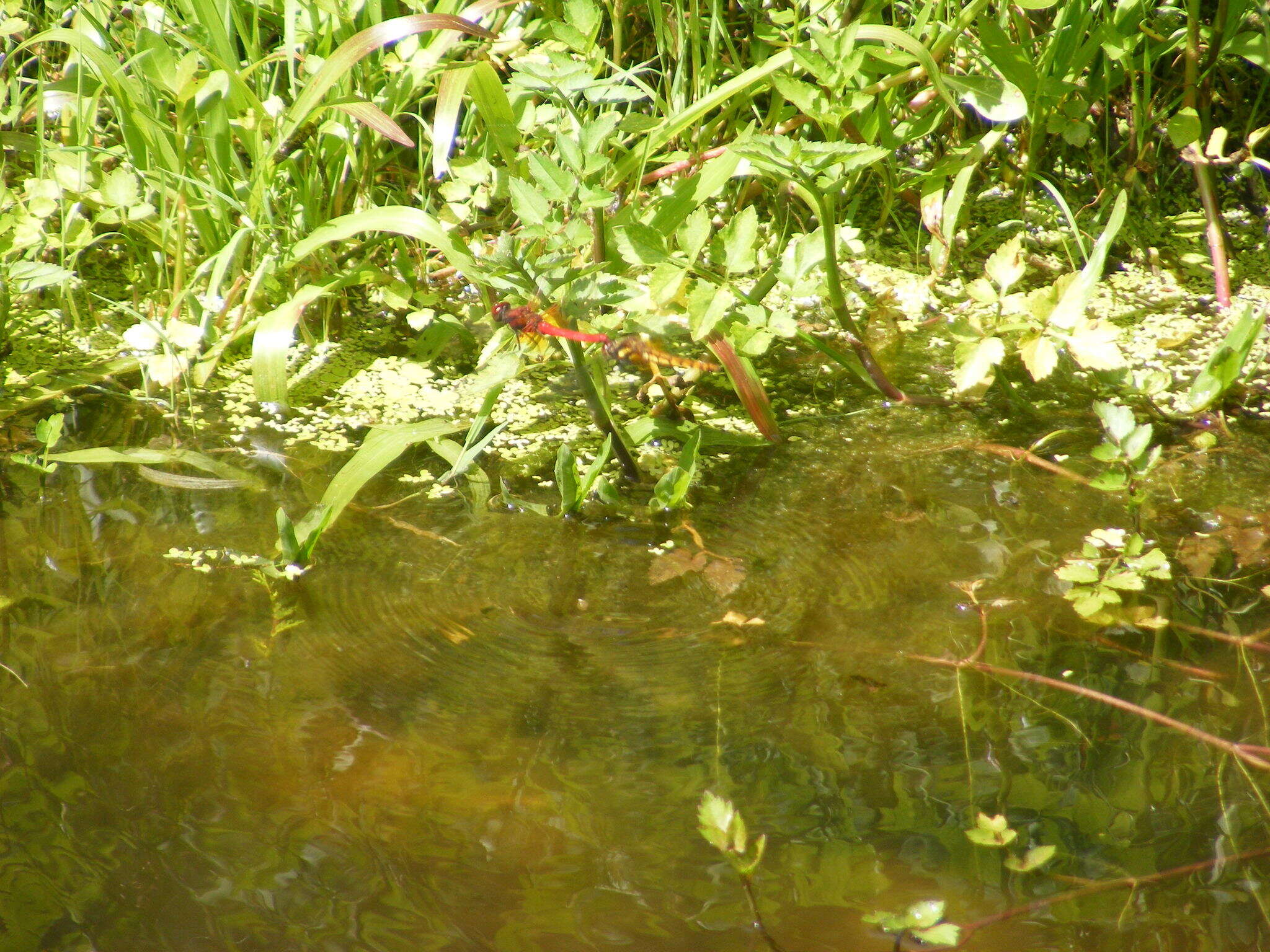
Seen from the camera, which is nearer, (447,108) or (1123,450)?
(1123,450)

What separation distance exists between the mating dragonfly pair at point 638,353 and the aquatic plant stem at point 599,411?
0.02m

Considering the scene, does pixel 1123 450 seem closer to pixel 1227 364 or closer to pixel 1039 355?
pixel 1039 355

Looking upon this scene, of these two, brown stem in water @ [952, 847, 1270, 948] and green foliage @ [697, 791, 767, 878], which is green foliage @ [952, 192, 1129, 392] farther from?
green foliage @ [697, 791, 767, 878]

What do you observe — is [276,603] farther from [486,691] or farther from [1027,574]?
[1027,574]

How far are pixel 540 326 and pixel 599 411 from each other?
0.15 meters

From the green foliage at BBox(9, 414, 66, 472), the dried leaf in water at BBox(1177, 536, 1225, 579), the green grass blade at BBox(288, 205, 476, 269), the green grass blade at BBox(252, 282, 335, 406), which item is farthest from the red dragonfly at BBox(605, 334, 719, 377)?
the green foliage at BBox(9, 414, 66, 472)

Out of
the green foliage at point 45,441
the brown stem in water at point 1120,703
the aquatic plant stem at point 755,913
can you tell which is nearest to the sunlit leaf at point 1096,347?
the brown stem in water at point 1120,703

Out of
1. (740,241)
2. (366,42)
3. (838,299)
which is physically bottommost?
(838,299)

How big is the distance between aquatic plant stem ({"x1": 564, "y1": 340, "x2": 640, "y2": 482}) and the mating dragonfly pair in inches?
0.7

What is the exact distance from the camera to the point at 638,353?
1.45 meters

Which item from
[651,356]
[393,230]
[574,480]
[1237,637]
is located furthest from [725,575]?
[393,230]

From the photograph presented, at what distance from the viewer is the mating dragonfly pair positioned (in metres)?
1.26

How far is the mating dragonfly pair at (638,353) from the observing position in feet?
4.12

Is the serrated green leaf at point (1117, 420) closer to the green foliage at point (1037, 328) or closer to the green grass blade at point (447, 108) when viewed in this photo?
the green foliage at point (1037, 328)
